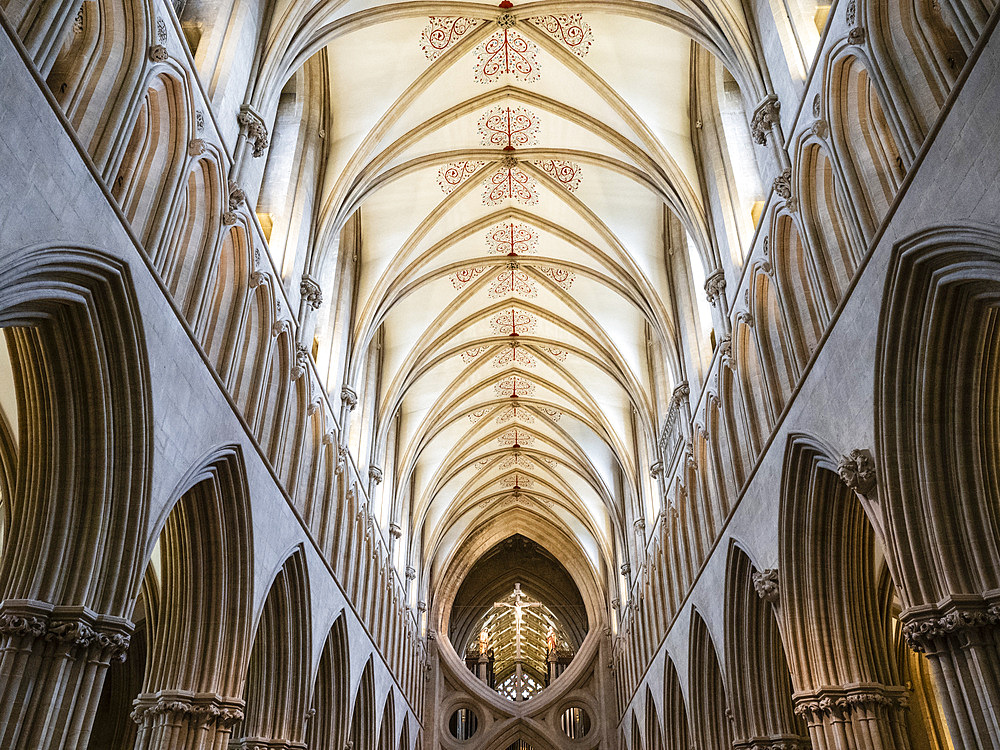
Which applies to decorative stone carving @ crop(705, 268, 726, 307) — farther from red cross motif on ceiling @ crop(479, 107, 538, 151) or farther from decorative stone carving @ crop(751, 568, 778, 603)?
red cross motif on ceiling @ crop(479, 107, 538, 151)

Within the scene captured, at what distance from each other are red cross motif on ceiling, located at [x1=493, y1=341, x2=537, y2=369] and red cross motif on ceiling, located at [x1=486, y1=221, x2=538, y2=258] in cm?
432

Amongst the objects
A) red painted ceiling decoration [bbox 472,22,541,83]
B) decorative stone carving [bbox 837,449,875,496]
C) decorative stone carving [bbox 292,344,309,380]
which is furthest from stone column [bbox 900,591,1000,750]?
red painted ceiling decoration [bbox 472,22,541,83]

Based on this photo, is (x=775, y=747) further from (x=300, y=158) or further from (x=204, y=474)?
(x=300, y=158)

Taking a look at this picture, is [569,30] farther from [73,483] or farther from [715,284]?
[73,483]

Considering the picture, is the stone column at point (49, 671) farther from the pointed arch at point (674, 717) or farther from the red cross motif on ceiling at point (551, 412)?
the red cross motif on ceiling at point (551, 412)

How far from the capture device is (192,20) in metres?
11.2

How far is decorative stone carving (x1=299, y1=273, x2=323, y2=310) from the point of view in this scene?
47.3ft

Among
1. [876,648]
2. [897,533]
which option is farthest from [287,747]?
[897,533]

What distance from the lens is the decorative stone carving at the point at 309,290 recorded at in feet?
47.3

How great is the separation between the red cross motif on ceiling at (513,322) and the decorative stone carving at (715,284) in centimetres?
919

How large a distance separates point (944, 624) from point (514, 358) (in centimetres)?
1860

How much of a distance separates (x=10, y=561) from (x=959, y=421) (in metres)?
8.35

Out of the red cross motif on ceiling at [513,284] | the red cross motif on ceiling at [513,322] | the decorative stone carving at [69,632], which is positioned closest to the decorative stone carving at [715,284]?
the red cross motif on ceiling at [513,284]

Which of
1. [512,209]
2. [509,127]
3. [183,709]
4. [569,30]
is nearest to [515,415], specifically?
[512,209]
